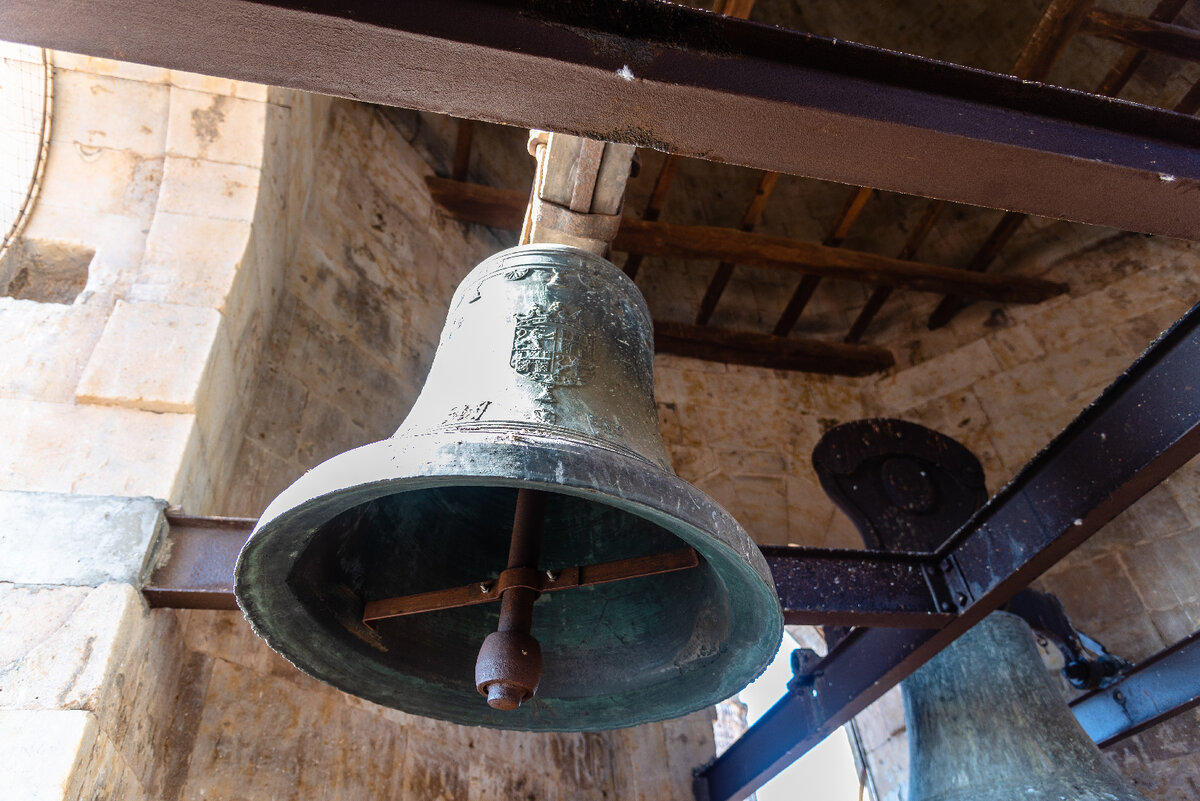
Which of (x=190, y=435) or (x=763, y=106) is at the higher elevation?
(x=763, y=106)

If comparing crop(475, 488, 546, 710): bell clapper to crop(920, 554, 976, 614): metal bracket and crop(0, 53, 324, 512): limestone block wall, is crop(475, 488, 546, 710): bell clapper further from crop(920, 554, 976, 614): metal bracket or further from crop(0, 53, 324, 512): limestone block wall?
crop(920, 554, 976, 614): metal bracket

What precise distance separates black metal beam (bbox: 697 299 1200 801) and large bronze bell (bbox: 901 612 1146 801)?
0.63 feet

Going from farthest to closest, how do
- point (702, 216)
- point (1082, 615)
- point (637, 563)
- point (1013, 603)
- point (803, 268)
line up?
point (702, 216)
point (803, 268)
point (1082, 615)
point (1013, 603)
point (637, 563)

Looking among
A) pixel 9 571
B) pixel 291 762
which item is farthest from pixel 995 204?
pixel 291 762

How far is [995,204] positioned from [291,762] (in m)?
2.24

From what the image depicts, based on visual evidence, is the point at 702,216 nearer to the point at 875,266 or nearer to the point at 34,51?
the point at 875,266

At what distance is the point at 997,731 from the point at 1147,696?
35.5 inches

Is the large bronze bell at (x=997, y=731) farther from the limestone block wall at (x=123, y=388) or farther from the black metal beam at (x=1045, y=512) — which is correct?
the limestone block wall at (x=123, y=388)

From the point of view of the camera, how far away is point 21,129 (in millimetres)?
2699

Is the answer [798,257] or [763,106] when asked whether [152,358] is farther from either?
[798,257]

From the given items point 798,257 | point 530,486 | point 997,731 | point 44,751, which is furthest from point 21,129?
point 798,257

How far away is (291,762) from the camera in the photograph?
2496 millimetres

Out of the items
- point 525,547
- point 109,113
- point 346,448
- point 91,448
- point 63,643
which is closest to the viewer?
point 525,547

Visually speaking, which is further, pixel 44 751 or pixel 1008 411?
pixel 1008 411
